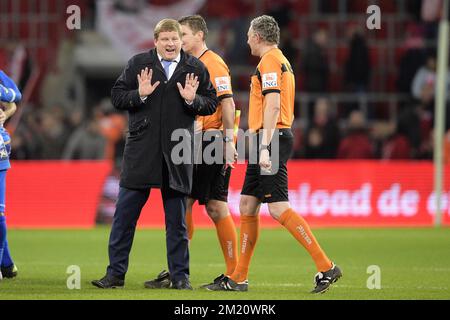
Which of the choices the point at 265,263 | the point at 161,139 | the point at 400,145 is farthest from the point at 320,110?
the point at 161,139

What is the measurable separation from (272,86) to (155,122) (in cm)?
111

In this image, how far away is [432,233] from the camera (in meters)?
17.3

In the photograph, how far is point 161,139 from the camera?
31.7 feet

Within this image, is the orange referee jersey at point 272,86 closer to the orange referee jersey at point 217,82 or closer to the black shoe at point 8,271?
the orange referee jersey at point 217,82

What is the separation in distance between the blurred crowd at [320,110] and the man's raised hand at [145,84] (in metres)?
11.4

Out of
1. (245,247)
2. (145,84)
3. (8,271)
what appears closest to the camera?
(145,84)

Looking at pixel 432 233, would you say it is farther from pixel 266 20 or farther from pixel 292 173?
pixel 266 20

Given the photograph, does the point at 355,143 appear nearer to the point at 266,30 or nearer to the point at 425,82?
the point at 425,82

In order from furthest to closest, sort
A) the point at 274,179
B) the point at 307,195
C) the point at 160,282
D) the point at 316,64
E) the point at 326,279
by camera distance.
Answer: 1. the point at 316,64
2. the point at 307,195
3. the point at 160,282
4. the point at 274,179
5. the point at 326,279

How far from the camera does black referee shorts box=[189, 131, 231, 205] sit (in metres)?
10.4

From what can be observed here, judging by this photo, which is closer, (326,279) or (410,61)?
(326,279)

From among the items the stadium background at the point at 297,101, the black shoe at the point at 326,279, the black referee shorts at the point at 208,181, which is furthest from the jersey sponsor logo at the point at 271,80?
the stadium background at the point at 297,101
